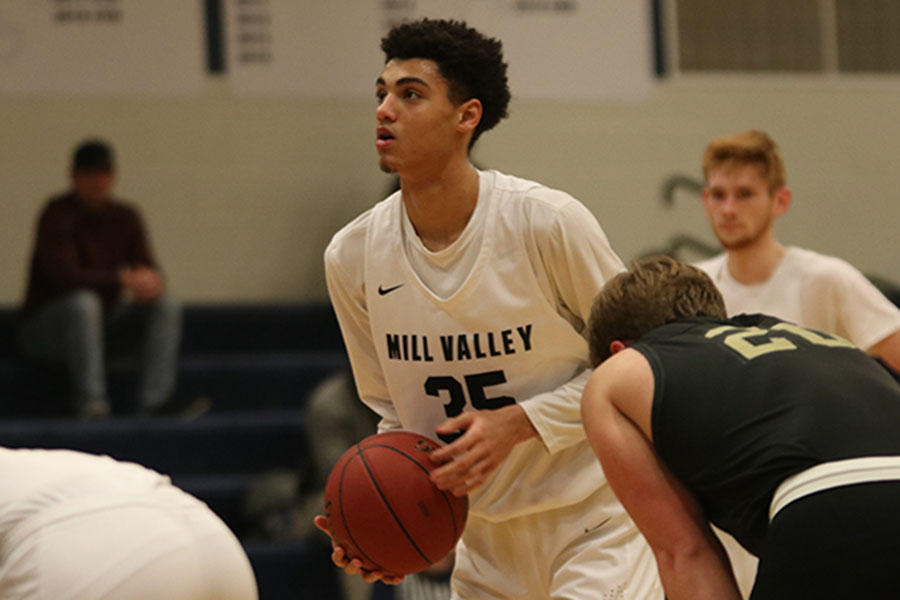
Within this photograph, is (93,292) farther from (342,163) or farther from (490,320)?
(490,320)

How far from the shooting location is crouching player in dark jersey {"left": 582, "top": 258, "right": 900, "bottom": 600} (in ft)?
7.41

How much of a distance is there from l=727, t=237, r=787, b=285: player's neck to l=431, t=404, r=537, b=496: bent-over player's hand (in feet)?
6.87

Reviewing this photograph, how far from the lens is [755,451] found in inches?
93.8

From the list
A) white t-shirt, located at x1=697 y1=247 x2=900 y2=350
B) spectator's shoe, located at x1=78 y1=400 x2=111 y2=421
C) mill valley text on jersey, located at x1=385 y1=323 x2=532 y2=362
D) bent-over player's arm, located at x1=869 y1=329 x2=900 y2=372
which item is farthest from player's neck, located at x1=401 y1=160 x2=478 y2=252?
spectator's shoe, located at x1=78 y1=400 x2=111 y2=421

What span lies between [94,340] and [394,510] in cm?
490

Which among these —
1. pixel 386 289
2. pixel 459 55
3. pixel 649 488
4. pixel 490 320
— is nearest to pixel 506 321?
pixel 490 320

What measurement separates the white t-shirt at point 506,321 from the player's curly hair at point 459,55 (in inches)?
10.1

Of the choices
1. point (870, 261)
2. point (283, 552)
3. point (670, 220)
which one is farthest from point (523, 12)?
point (283, 552)

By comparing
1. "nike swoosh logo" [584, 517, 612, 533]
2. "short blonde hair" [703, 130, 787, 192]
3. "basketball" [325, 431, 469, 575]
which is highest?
A: "short blonde hair" [703, 130, 787, 192]

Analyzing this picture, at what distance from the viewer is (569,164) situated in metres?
9.44

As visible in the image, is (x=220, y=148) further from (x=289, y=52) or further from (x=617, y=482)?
(x=617, y=482)

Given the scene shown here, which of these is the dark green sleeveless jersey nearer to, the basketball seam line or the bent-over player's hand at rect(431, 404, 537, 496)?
the bent-over player's hand at rect(431, 404, 537, 496)

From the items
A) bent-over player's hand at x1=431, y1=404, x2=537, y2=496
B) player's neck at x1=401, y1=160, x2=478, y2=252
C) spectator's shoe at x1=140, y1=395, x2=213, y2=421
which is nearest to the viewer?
bent-over player's hand at x1=431, y1=404, x2=537, y2=496

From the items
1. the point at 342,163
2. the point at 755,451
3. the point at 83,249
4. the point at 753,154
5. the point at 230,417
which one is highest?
the point at 342,163
